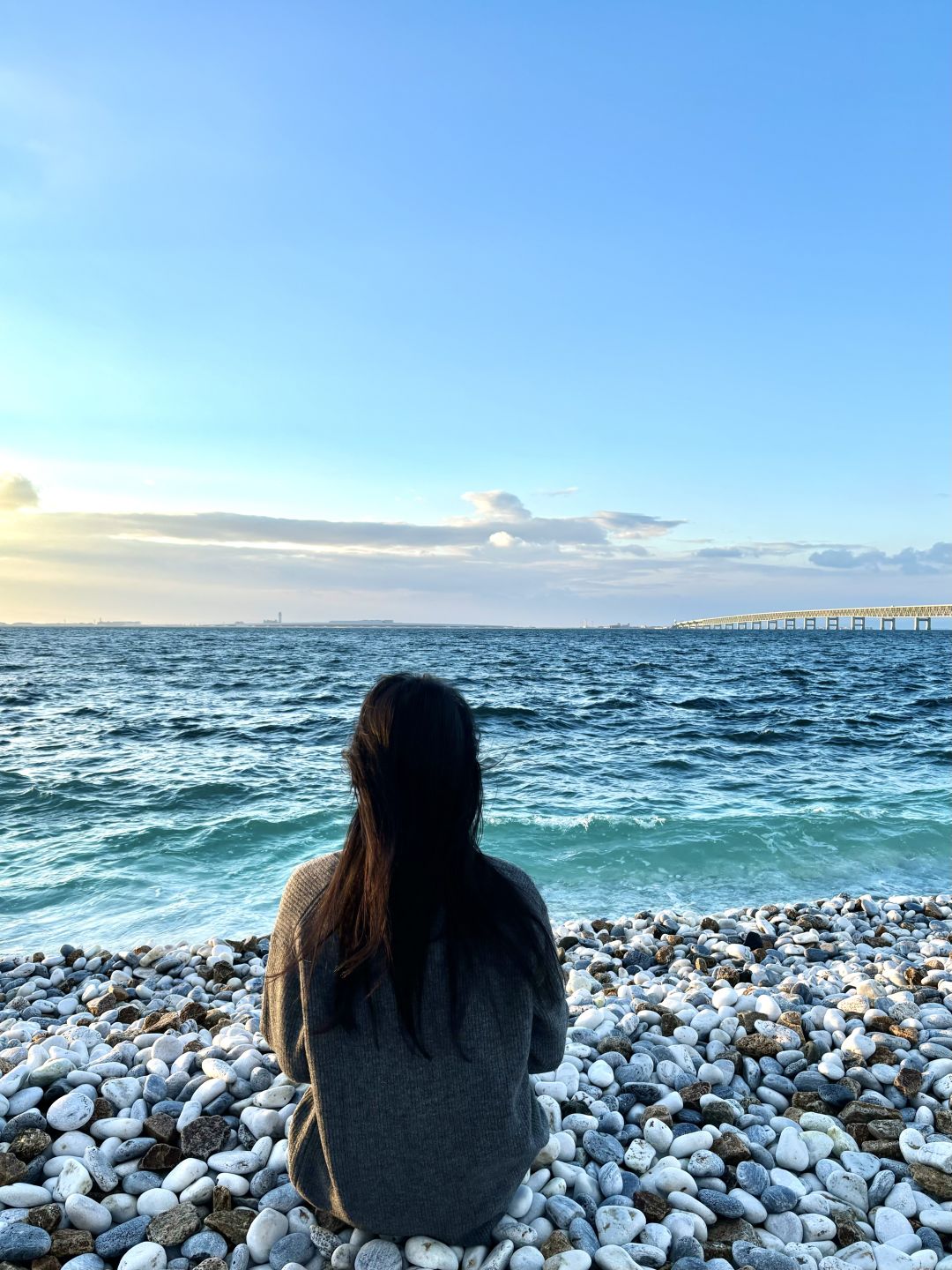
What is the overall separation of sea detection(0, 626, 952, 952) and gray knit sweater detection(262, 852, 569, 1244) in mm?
606

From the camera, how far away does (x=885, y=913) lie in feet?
20.6

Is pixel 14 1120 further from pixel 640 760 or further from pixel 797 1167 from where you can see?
pixel 640 760

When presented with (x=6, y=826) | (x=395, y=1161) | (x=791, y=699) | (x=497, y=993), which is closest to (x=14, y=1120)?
(x=395, y=1161)

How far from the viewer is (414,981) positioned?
6.40 ft

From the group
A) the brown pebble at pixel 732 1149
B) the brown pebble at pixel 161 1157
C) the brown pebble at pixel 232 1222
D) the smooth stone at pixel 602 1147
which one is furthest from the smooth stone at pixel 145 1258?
the brown pebble at pixel 732 1149

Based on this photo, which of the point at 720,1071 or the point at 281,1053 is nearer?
the point at 281,1053

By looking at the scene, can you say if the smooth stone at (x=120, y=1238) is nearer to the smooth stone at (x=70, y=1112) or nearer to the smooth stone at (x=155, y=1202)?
the smooth stone at (x=155, y=1202)

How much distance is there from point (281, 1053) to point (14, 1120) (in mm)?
1305

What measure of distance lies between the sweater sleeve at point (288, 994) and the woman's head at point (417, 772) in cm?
38

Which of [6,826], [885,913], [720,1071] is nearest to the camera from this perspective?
[720,1071]

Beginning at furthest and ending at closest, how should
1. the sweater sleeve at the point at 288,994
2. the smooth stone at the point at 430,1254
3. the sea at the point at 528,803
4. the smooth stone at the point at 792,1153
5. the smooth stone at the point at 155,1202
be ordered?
1. the sea at the point at 528,803
2. the smooth stone at the point at 792,1153
3. the smooth stone at the point at 155,1202
4. the smooth stone at the point at 430,1254
5. the sweater sleeve at the point at 288,994

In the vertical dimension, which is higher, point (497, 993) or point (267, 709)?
point (497, 993)

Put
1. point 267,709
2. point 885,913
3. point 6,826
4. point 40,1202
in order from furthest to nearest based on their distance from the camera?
1. point 267,709
2. point 6,826
3. point 885,913
4. point 40,1202

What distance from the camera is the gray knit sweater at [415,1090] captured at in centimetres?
201
